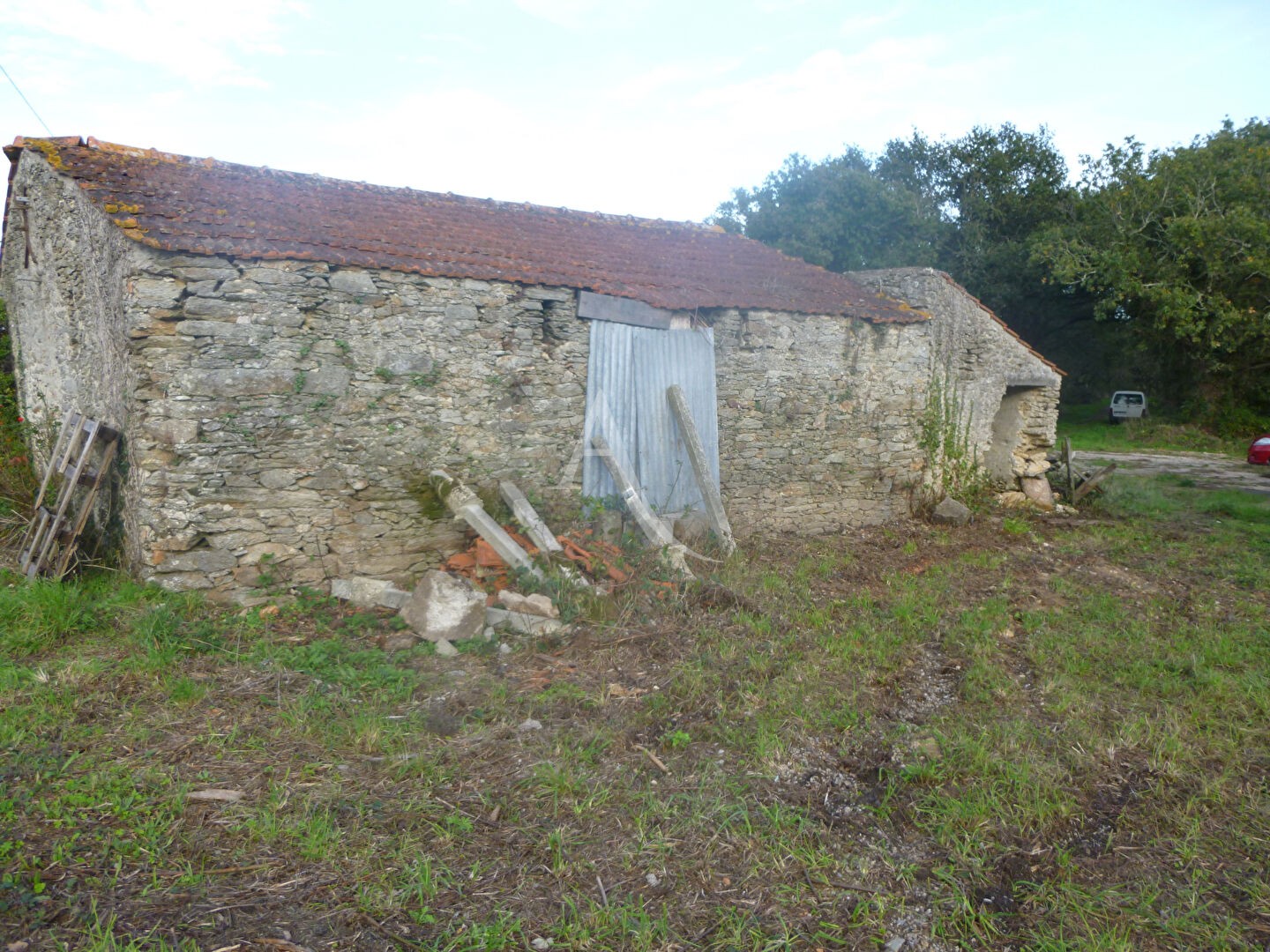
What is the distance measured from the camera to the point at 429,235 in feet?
25.8

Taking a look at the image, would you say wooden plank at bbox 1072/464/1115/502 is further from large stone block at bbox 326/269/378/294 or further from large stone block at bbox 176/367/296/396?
large stone block at bbox 176/367/296/396

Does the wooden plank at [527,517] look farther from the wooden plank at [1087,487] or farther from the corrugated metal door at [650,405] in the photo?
the wooden plank at [1087,487]

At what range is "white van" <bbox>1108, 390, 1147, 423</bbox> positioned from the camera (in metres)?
24.5

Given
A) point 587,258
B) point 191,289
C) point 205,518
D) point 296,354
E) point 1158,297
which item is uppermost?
point 1158,297

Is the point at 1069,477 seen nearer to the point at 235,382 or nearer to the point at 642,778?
the point at 642,778

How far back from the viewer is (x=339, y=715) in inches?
187

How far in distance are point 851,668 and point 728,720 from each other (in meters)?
1.25

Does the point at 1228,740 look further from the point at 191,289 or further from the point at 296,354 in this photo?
the point at 191,289

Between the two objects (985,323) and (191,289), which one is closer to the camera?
(191,289)

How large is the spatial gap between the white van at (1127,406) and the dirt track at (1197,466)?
5.10 metres

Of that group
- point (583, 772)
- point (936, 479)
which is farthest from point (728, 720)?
point (936, 479)

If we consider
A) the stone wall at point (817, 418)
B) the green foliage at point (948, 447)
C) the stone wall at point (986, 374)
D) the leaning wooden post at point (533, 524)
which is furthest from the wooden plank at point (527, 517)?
the stone wall at point (986, 374)

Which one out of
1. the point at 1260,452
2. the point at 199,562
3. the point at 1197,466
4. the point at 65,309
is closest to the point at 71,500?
the point at 199,562

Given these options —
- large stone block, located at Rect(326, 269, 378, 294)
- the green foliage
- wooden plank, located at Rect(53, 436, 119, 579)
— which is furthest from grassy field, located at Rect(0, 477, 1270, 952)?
the green foliage
